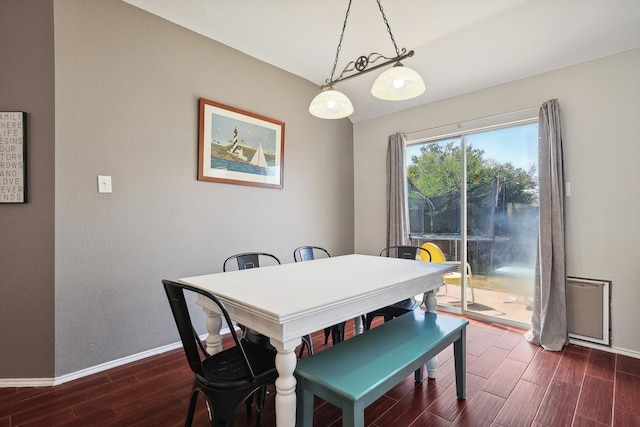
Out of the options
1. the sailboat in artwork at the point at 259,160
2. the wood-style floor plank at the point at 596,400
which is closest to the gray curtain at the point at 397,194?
the sailboat in artwork at the point at 259,160

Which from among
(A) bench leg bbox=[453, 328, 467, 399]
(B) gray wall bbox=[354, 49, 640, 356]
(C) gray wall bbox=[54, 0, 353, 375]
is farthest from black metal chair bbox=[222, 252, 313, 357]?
(B) gray wall bbox=[354, 49, 640, 356]

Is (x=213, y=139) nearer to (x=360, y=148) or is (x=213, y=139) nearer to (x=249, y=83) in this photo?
(x=249, y=83)

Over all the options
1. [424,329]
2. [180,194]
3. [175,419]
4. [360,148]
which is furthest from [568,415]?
[360,148]

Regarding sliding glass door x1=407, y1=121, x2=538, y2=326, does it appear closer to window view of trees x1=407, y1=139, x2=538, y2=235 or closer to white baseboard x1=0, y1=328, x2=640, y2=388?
window view of trees x1=407, y1=139, x2=538, y2=235

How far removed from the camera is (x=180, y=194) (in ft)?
8.31

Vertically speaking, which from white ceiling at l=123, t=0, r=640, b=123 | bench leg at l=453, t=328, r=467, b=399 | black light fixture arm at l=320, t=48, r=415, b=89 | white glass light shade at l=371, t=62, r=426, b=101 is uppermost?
white ceiling at l=123, t=0, r=640, b=123

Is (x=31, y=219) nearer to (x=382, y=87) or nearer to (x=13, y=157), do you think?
(x=13, y=157)

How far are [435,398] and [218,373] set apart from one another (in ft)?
4.35

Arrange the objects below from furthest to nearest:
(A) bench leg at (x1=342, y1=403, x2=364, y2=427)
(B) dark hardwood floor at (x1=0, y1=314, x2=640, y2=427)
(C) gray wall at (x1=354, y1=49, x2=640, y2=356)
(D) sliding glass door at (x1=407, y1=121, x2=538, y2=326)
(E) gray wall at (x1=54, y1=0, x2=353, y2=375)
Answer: (D) sliding glass door at (x1=407, y1=121, x2=538, y2=326), (C) gray wall at (x1=354, y1=49, x2=640, y2=356), (E) gray wall at (x1=54, y1=0, x2=353, y2=375), (B) dark hardwood floor at (x1=0, y1=314, x2=640, y2=427), (A) bench leg at (x1=342, y1=403, x2=364, y2=427)

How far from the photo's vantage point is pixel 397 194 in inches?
146

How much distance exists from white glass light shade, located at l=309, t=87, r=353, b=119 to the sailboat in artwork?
3.55 ft

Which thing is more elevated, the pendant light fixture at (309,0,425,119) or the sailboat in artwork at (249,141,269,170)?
the pendant light fixture at (309,0,425,119)

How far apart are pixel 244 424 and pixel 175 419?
376mm

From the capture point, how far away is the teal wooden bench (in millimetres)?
1177
